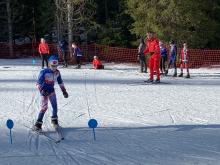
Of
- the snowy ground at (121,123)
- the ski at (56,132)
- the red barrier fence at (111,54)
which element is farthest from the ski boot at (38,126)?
the red barrier fence at (111,54)

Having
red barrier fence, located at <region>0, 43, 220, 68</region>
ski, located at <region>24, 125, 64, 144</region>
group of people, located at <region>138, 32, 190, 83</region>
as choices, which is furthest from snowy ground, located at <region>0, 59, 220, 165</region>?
red barrier fence, located at <region>0, 43, 220, 68</region>

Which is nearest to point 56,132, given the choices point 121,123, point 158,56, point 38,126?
point 38,126

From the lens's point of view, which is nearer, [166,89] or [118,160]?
[118,160]

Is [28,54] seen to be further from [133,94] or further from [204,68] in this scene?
[133,94]

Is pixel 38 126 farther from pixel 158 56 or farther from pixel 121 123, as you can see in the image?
pixel 158 56

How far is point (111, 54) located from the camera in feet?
106

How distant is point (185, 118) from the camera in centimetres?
1237

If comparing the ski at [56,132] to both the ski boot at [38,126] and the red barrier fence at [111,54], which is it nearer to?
the ski boot at [38,126]

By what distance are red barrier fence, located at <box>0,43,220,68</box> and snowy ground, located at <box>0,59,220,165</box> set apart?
8460 mm

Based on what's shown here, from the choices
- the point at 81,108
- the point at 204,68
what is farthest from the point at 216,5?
the point at 81,108

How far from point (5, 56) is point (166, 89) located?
18.9 meters

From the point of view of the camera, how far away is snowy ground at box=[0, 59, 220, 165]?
902 cm

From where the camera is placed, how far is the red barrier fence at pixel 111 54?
28775 mm

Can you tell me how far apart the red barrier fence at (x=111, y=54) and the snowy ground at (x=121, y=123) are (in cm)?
846
